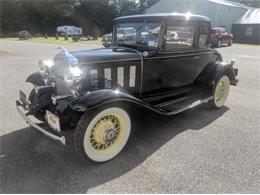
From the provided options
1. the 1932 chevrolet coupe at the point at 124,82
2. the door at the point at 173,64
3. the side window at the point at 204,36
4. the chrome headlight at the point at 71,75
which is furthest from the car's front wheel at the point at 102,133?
the side window at the point at 204,36

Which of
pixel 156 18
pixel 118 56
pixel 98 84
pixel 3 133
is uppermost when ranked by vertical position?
pixel 156 18

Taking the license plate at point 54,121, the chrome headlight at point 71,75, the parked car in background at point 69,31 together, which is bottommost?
the parked car in background at point 69,31

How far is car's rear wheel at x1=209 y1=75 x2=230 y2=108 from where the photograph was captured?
4735mm

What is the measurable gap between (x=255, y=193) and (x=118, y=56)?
239 centimetres

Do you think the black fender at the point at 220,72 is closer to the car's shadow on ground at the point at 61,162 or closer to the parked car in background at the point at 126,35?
the car's shadow on ground at the point at 61,162

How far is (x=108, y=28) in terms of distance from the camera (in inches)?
1847

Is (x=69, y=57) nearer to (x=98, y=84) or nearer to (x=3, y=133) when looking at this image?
(x=98, y=84)

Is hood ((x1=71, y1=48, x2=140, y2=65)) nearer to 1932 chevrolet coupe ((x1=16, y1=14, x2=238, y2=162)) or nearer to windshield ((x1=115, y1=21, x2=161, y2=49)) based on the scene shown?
1932 chevrolet coupe ((x1=16, y1=14, x2=238, y2=162))

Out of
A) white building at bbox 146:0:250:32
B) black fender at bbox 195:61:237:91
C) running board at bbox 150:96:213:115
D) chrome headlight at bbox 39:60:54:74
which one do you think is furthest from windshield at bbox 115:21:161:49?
white building at bbox 146:0:250:32

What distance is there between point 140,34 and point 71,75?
5.06 ft

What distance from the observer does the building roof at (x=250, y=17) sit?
28.0 metres

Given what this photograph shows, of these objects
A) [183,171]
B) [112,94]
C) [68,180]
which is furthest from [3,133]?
[183,171]

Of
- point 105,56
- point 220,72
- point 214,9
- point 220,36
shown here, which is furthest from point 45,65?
point 214,9

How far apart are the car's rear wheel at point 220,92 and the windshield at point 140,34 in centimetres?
178
